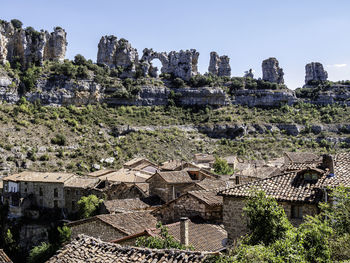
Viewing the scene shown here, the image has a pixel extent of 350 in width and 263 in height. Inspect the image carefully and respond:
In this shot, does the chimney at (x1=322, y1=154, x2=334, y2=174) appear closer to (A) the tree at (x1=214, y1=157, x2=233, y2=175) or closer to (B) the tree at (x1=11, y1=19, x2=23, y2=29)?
(A) the tree at (x1=214, y1=157, x2=233, y2=175)

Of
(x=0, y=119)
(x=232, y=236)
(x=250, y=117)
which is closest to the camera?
(x=232, y=236)

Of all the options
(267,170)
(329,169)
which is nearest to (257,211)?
(329,169)

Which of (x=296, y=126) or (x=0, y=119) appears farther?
(x=296, y=126)

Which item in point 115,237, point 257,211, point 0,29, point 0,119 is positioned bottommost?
point 115,237

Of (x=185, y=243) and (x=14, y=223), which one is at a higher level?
(x=185, y=243)

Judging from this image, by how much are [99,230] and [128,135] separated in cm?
5641

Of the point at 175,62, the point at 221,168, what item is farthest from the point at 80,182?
the point at 175,62

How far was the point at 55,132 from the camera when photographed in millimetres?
67188

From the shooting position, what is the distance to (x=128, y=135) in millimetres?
76188

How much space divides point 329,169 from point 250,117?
79.4 metres

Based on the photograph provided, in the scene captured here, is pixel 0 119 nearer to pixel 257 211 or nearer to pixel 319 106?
pixel 257 211

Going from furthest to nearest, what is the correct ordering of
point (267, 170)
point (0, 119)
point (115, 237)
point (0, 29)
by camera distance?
point (0, 29), point (0, 119), point (267, 170), point (115, 237)

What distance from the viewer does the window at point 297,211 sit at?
12789 millimetres

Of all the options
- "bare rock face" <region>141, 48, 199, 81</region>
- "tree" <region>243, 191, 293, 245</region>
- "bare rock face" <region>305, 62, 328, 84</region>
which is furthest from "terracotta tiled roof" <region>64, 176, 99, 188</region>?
"bare rock face" <region>305, 62, 328, 84</region>
